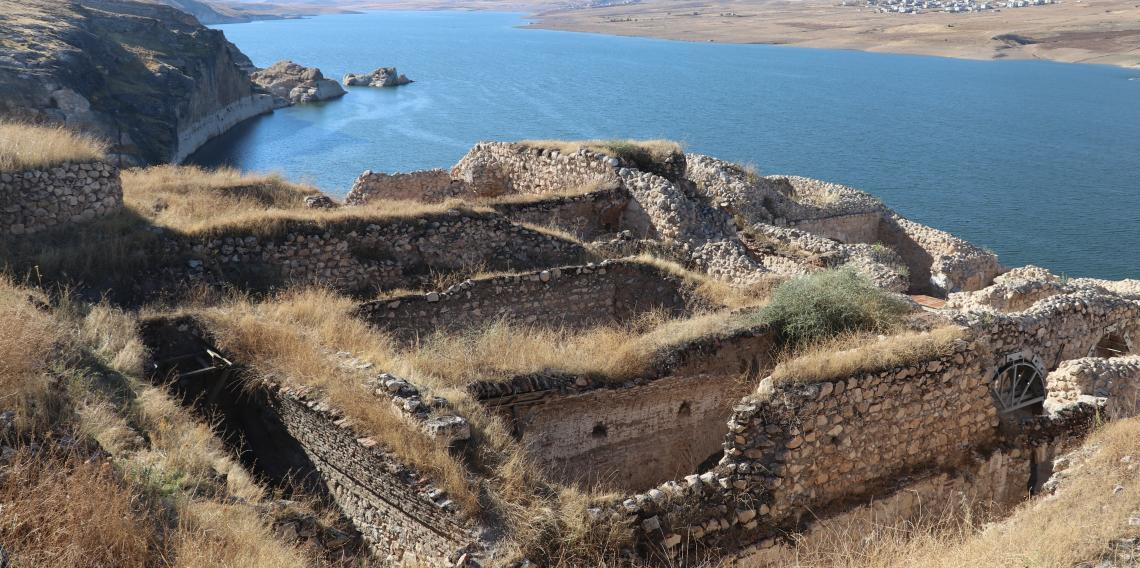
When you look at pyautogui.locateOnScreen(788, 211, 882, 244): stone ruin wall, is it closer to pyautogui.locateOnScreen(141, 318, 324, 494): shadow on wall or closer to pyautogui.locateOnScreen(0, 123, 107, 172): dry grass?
pyautogui.locateOnScreen(0, 123, 107, 172): dry grass

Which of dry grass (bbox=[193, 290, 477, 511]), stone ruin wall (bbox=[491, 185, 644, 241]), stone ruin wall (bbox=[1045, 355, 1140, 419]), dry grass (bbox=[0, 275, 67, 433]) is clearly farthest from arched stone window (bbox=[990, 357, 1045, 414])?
dry grass (bbox=[0, 275, 67, 433])

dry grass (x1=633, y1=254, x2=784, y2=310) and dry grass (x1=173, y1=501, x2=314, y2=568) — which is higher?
dry grass (x1=173, y1=501, x2=314, y2=568)

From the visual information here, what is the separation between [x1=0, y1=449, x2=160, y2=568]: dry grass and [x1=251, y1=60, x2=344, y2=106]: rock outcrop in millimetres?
77476

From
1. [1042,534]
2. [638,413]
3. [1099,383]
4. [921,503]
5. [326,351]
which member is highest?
[326,351]

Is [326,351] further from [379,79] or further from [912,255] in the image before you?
[379,79]

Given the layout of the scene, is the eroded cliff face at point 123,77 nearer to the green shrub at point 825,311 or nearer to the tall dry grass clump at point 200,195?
the tall dry grass clump at point 200,195

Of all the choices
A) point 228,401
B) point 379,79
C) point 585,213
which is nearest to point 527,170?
point 585,213

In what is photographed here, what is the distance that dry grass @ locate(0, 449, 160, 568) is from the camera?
5.61 meters

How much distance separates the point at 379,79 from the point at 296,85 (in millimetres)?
9094

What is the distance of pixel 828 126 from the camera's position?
65.1 metres

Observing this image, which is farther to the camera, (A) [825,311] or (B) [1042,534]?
(A) [825,311]

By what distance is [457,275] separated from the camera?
47.0 feet

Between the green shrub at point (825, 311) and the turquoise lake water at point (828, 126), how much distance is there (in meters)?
22.3

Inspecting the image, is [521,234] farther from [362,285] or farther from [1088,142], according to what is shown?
[1088,142]
